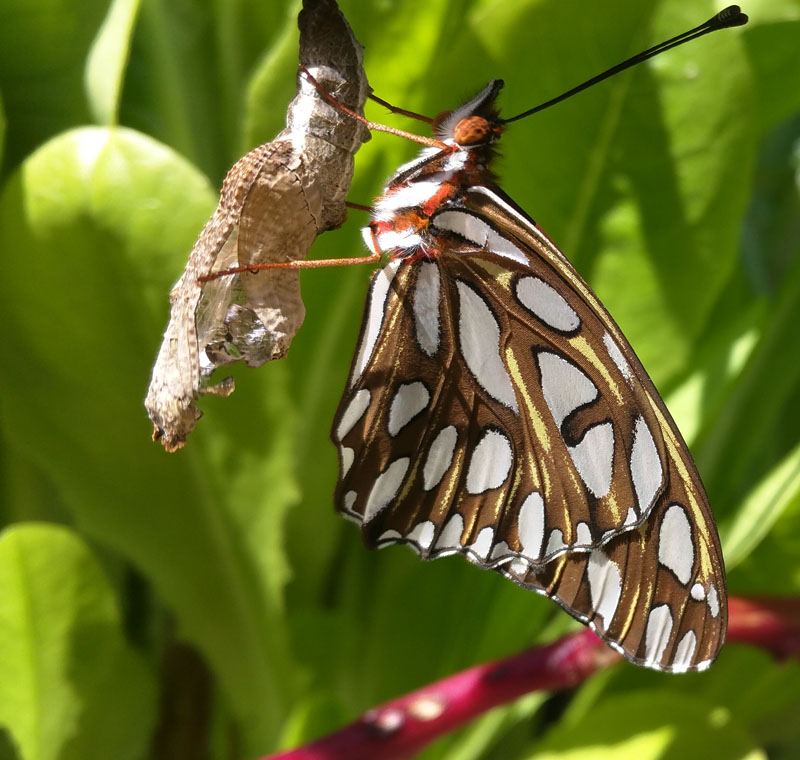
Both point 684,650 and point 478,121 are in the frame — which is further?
point 684,650

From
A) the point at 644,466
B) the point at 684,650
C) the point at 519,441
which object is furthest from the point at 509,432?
the point at 684,650

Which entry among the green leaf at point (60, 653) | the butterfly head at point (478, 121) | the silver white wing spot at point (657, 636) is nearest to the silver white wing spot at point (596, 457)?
the silver white wing spot at point (657, 636)

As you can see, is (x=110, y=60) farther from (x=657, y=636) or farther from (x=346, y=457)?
(x=657, y=636)

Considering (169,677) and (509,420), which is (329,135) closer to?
(509,420)

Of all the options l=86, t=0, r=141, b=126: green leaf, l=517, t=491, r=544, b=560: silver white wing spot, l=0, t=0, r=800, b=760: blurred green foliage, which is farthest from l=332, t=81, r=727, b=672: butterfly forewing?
l=86, t=0, r=141, b=126: green leaf

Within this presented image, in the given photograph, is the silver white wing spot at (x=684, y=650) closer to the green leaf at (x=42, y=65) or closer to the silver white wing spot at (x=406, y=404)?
the silver white wing spot at (x=406, y=404)

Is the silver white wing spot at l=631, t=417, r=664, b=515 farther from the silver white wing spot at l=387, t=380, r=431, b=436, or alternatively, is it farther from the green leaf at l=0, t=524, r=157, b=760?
the green leaf at l=0, t=524, r=157, b=760
